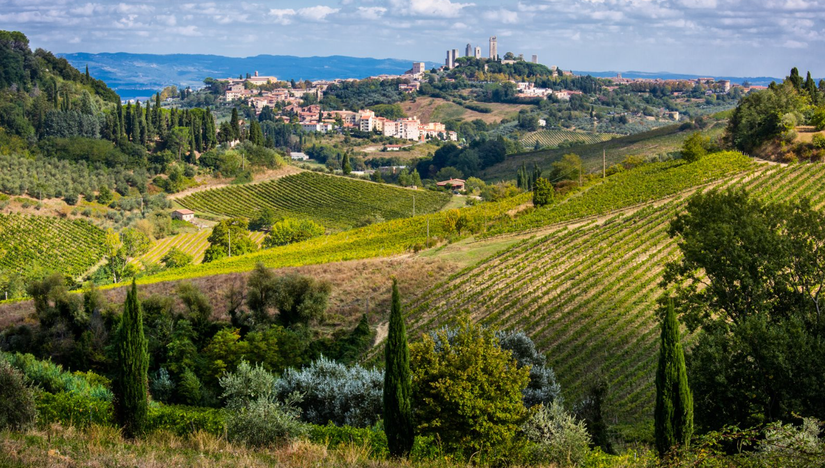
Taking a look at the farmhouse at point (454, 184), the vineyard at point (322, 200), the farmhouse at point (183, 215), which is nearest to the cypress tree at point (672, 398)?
the vineyard at point (322, 200)

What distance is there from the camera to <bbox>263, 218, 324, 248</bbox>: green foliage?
202 feet

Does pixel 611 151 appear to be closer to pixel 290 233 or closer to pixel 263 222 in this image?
pixel 263 222

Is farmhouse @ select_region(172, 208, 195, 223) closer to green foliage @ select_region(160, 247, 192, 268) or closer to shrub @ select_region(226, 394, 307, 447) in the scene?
green foliage @ select_region(160, 247, 192, 268)

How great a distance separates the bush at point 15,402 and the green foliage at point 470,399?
7415 mm

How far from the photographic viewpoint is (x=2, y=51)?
10912 cm

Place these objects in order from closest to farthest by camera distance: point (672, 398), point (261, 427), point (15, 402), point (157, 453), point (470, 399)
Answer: point (157, 453)
point (261, 427)
point (672, 398)
point (470, 399)
point (15, 402)

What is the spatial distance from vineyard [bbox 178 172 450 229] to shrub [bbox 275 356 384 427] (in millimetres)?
56015

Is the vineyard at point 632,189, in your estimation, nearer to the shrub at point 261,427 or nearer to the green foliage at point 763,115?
the green foliage at point 763,115

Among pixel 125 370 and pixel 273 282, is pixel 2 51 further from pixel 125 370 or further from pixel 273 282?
pixel 125 370

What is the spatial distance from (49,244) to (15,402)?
50951mm

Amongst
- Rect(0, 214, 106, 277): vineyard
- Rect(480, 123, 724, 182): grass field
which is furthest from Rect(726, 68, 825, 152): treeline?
Rect(0, 214, 106, 277): vineyard

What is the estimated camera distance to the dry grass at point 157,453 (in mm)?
11039

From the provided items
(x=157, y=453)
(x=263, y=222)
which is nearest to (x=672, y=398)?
(x=157, y=453)

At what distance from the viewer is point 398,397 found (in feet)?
44.2
